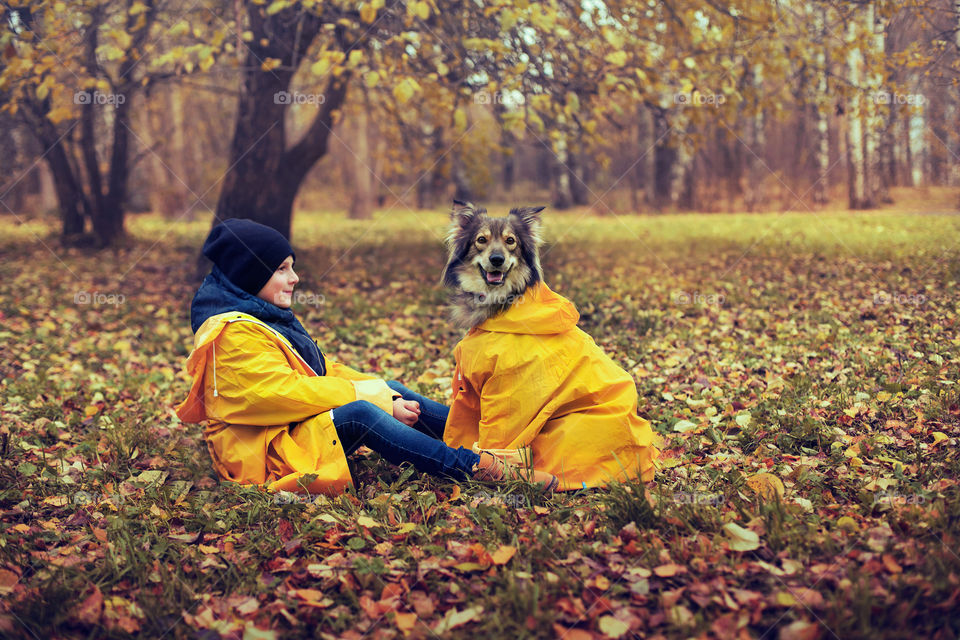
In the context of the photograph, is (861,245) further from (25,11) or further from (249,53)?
(25,11)

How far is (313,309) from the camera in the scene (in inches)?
298

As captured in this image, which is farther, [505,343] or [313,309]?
[313,309]

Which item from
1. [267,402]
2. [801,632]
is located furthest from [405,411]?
[801,632]

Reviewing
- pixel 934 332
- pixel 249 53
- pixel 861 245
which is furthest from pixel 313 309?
pixel 861 245

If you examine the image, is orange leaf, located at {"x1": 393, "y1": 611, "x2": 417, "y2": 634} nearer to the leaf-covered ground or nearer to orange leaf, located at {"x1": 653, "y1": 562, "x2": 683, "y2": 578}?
the leaf-covered ground

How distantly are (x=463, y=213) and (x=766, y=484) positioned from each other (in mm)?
2017

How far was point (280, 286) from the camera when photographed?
3451mm

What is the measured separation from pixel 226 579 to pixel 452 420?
1274mm

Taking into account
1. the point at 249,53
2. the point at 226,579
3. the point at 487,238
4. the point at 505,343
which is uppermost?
the point at 249,53

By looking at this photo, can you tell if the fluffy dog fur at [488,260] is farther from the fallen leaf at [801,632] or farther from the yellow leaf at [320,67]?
the yellow leaf at [320,67]

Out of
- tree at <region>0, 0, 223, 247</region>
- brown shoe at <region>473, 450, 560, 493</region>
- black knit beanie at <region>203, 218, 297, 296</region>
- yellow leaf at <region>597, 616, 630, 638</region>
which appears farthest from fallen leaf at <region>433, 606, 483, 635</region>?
tree at <region>0, 0, 223, 247</region>

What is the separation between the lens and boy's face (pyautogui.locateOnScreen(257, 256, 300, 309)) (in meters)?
3.43

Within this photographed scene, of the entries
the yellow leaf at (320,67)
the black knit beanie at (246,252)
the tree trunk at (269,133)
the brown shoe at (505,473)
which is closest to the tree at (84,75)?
the tree trunk at (269,133)

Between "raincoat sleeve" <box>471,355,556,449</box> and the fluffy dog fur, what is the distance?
325 millimetres
